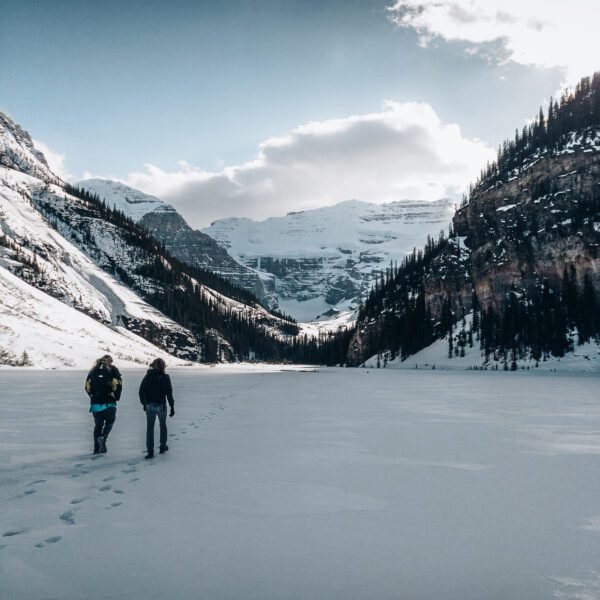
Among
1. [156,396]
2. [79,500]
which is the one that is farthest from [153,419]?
[79,500]

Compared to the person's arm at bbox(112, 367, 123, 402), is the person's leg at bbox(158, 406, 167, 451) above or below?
below

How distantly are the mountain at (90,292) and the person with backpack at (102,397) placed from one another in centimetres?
4932

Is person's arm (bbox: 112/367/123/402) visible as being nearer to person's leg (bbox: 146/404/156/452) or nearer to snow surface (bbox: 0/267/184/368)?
person's leg (bbox: 146/404/156/452)

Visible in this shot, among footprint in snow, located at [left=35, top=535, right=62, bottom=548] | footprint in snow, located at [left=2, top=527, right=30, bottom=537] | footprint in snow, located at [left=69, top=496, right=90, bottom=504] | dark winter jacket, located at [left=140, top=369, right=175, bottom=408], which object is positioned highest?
dark winter jacket, located at [left=140, top=369, right=175, bottom=408]

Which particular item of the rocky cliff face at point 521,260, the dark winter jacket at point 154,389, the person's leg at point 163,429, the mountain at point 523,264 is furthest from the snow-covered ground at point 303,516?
the rocky cliff face at point 521,260

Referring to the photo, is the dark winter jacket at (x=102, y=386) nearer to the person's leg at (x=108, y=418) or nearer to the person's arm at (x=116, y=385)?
the person's arm at (x=116, y=385)

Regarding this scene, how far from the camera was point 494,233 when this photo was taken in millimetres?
126875

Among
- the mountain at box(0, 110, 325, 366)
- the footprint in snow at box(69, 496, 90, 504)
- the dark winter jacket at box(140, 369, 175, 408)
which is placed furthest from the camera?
the mountain at box(0, 110, 325, 366)

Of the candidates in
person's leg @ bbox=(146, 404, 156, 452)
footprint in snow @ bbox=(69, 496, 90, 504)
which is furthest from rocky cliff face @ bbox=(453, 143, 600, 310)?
footprint in snow @ bbox=(69, 496, 90, 504)

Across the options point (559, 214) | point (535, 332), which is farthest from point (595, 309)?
point (559, 214)

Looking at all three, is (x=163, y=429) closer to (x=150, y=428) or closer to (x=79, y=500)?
(x=150, y=428)

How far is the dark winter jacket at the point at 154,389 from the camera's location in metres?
12.1

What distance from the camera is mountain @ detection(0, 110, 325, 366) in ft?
229

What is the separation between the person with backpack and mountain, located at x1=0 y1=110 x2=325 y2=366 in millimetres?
49320
